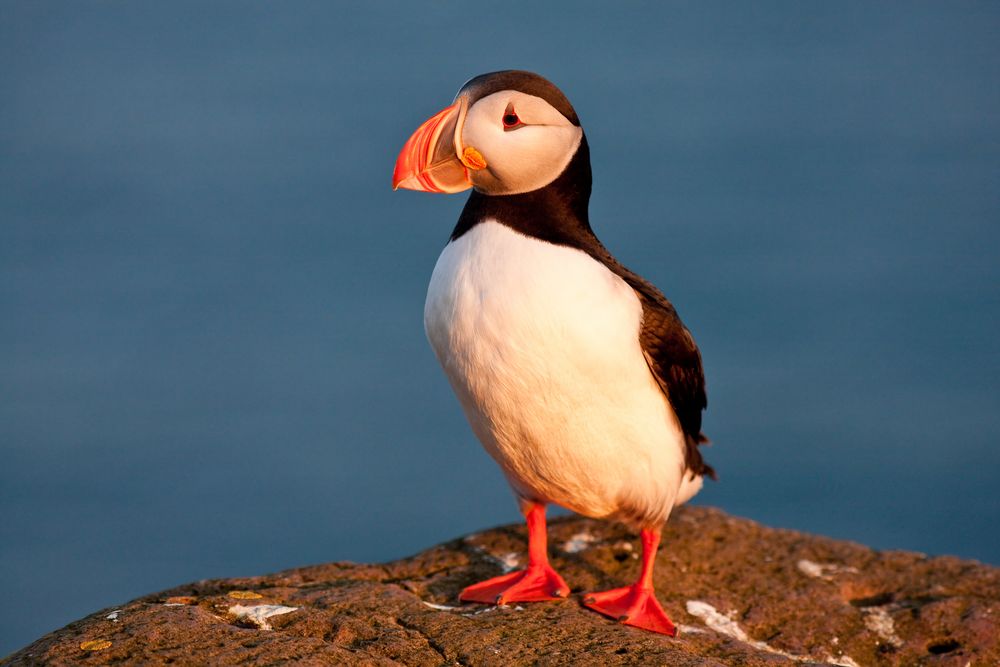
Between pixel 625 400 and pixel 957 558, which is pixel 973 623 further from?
pixel 625 400

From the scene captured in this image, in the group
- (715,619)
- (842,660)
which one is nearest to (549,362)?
(715,619)

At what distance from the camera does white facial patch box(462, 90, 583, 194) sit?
188 inches

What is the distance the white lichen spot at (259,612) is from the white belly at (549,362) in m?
1.09

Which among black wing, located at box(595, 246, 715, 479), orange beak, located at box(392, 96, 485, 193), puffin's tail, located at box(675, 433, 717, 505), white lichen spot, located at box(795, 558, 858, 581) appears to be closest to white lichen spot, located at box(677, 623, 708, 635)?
puffin's tail, located at box(675, 433, 717, 505)

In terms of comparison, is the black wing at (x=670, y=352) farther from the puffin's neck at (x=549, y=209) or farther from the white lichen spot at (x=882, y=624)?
the white lichen spot at (x=882, y=624)

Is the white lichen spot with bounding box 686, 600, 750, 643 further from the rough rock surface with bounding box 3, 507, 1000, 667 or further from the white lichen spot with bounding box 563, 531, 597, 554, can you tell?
the white lichen spot with bounding box 563, 531, 597, 554

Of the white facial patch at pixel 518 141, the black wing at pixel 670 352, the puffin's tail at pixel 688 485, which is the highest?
the white facial patch at pixel 518 141

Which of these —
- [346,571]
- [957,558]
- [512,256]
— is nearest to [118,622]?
[346,571]

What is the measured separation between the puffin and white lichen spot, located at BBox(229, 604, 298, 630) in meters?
0.86

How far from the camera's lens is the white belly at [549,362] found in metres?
4.75

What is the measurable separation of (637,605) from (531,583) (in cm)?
46

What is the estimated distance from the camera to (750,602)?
5676 millimetres

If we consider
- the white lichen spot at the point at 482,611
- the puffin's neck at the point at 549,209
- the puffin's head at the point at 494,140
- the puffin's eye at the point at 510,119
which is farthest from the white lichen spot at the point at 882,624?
the puffin's eye at the point at 510,119

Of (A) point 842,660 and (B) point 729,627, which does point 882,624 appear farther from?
(B) point 729,627
